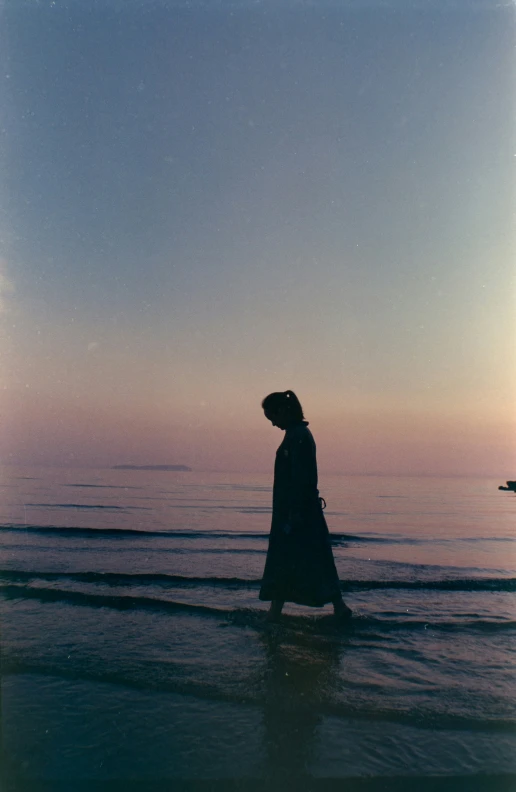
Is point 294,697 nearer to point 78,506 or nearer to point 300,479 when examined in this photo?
point 300,479

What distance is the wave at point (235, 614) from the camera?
510 cm

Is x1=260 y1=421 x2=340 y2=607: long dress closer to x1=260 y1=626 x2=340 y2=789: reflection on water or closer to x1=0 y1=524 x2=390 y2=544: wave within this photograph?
x1=260 y1=626 x2=340 y2=789: reflection on water

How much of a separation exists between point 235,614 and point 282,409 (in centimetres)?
228

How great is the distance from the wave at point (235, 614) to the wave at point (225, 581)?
2.89 feet

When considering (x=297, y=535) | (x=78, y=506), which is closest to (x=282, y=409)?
(x=297, y=535)

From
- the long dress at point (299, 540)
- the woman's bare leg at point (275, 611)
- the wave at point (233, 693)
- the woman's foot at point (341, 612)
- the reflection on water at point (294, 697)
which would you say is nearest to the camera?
the reflection on water at point (294, 697)

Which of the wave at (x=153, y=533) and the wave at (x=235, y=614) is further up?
the wave at (x=153, y=533)

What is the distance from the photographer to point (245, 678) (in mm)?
3629

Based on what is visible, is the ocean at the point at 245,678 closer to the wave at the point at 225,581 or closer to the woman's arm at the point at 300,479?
the wave at the point at 225,581

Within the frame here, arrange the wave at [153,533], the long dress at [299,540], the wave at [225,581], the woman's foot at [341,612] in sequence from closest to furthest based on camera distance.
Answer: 1. the long dress at [299,540]
2. the woman's foot at [341,612]
3. the wave at [225,581]
4. the wave at [153,533]

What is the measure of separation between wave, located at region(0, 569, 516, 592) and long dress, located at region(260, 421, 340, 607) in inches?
89.5

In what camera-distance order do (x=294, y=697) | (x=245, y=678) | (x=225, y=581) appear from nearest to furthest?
(x=294, y=697) < (x=245, y=678) < (x=225, y=581)

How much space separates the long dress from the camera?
4.79 meters

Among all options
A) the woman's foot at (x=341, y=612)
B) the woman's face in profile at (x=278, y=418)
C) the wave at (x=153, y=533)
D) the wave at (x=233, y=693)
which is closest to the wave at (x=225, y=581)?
the woman's foot at (x=341, y=612)
